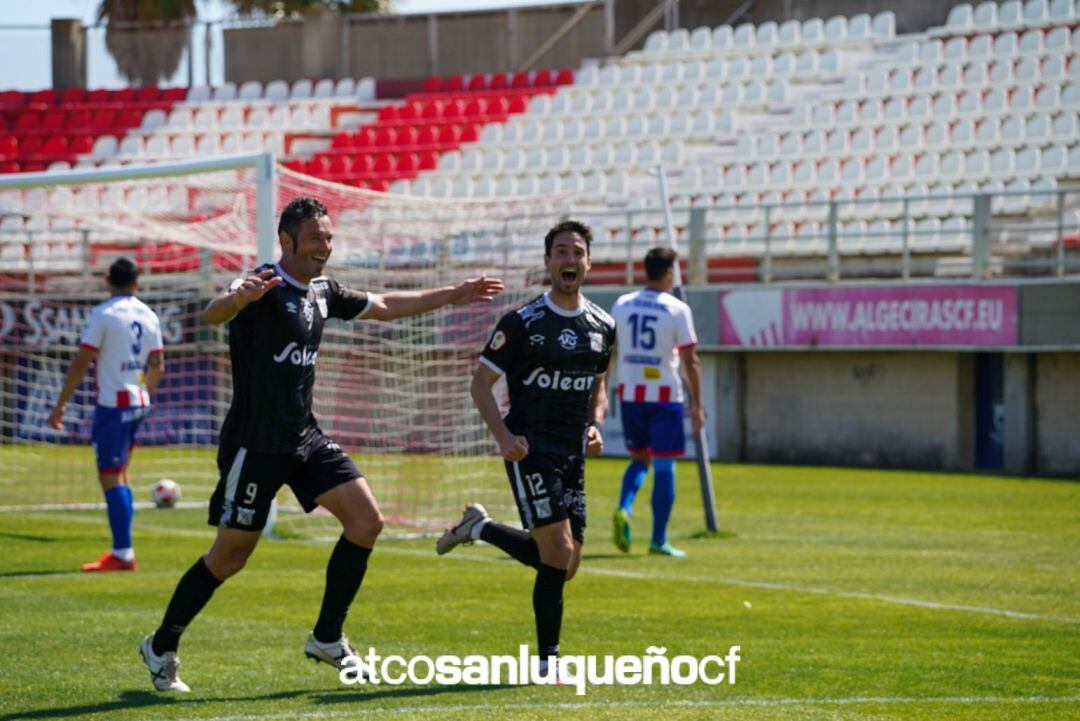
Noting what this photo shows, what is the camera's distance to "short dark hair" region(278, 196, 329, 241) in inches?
303

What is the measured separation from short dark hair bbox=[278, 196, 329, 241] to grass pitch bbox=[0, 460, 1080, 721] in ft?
6.74

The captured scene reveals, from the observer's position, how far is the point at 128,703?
290 inches

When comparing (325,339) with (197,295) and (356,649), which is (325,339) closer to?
(197,295)

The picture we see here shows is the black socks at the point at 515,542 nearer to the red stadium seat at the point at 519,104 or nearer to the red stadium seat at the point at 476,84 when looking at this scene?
the red stadium seat at the point at 519,104

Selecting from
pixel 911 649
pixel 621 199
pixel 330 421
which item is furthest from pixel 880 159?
pixel 911 649

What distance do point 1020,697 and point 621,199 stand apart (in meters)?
21.1

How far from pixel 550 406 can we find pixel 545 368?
18 cm

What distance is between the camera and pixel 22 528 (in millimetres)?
15617

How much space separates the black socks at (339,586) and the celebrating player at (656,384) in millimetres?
5308

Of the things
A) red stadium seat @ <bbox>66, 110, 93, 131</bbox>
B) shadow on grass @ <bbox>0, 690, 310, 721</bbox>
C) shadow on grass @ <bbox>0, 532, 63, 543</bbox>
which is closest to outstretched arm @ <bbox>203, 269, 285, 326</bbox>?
shadow on grass @ <bbox>0, 690, 310, 721</bbox>

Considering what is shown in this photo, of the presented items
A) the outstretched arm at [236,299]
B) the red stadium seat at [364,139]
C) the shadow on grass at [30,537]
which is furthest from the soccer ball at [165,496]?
the red stadium seat at [364,139]

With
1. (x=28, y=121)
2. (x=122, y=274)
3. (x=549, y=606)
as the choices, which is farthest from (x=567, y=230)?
(x=28, y=121)

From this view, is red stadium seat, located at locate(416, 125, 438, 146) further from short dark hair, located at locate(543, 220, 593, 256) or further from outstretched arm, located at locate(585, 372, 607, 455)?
short dark hair, located at locate(543, 220, 593, 256)

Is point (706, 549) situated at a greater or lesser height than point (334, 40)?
lesser
